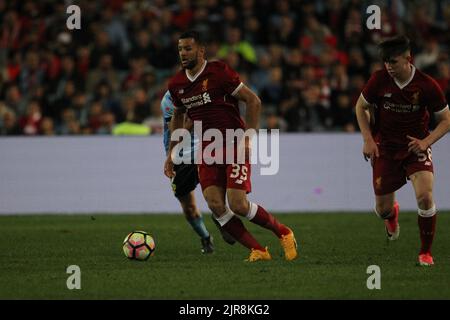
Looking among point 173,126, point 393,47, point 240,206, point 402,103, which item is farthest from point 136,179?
point 393,47

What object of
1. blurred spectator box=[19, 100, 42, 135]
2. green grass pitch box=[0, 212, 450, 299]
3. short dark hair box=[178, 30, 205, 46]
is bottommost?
green grass pitch box=[0, 212, 450, 299]

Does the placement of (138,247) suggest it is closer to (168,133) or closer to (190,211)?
(190,211)

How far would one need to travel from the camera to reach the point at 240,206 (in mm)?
9500

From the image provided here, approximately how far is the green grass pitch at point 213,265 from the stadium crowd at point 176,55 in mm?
3673

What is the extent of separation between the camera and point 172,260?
32.9ft

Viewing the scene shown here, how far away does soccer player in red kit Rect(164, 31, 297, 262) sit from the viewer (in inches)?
375

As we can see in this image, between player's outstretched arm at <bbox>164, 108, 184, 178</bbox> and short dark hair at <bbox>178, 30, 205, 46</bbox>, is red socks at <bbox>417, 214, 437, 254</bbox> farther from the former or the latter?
short dark hair at <bbox>178, 30, 205, 46</bbox>

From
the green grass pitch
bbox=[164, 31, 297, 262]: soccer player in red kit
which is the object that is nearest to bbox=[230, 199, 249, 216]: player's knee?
bbox=[164, 31, 297, 262]: soccer player in red kit

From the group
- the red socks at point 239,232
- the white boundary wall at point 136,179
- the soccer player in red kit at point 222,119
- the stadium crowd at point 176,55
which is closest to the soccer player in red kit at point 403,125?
the soccer player in red kit at point 222,119

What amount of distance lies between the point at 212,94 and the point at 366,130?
1520mm

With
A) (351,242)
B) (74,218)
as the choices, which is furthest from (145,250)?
(74,218)

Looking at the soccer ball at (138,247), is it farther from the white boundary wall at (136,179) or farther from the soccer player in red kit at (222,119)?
the white boundary wall at (136,179)

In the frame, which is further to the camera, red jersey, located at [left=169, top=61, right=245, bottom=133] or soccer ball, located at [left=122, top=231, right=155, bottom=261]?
soccer ball, located at [left=122, top=231, right=155, bottom=261]
